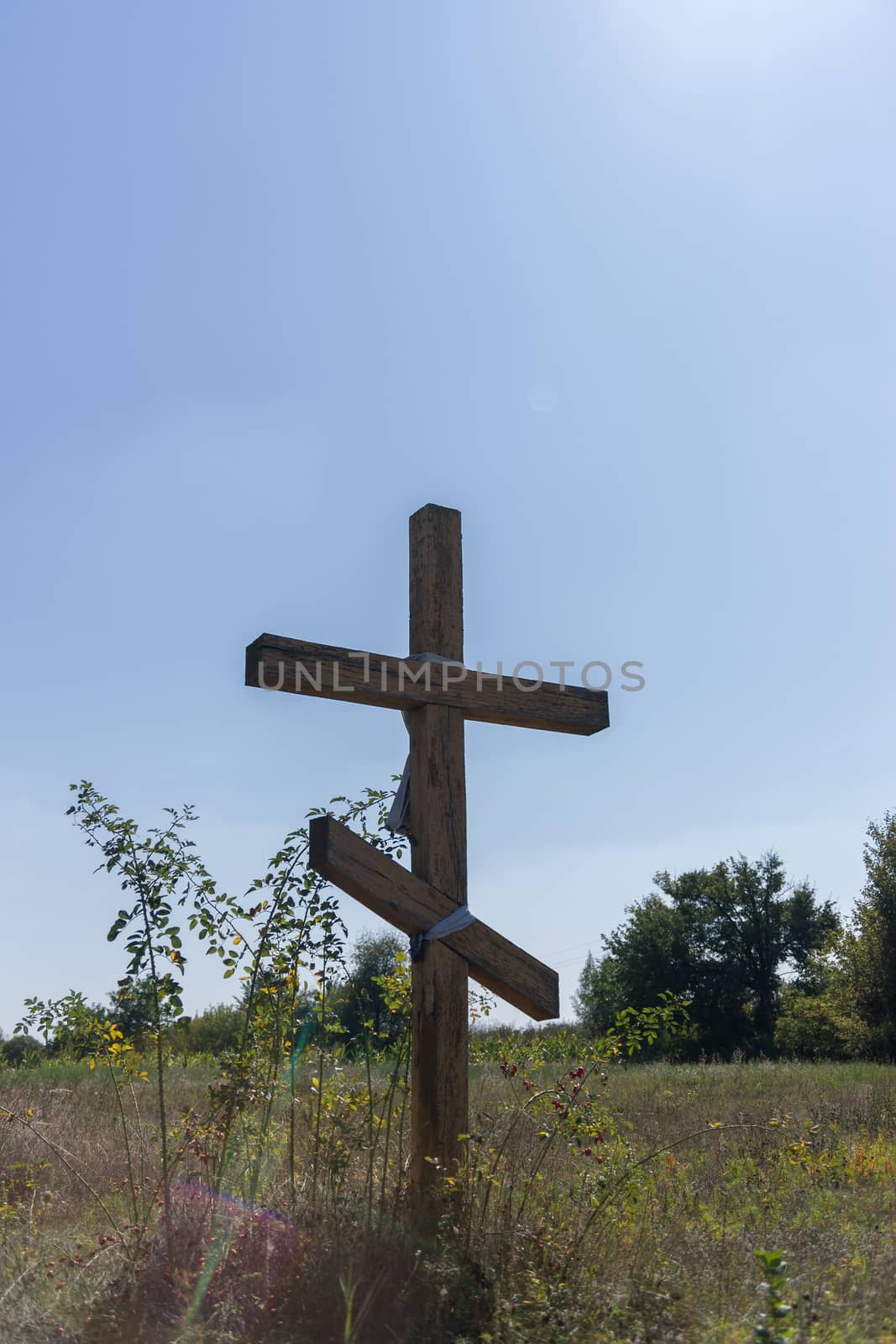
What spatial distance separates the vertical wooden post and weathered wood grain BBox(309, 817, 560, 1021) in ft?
0.33

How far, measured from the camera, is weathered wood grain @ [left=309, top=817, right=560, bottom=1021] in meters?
4.42

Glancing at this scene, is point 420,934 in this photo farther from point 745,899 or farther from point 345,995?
point 745,899

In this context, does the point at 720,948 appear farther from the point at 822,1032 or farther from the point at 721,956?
the point at 822,1032

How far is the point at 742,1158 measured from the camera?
7.45 m

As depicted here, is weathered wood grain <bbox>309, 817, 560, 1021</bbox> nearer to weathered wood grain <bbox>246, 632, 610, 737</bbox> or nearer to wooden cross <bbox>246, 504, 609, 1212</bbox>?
wooden cross <bbox>246, 504, 609, 1212</bbox>

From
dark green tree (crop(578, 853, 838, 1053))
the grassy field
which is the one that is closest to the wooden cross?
the grassy field

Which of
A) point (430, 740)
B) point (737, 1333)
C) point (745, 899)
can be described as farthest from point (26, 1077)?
point (745, 899)

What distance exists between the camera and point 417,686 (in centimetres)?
504

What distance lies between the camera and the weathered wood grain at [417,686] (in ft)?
15.3

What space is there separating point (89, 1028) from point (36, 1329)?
1.63m

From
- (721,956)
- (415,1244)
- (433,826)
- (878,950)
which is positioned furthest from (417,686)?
(721,956)

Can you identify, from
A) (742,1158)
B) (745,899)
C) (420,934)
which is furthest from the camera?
(745,899)

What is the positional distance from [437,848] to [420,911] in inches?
12.6

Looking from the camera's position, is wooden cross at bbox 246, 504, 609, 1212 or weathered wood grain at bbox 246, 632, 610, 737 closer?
wooden cross at bbox 246, 504, 609, 1212
